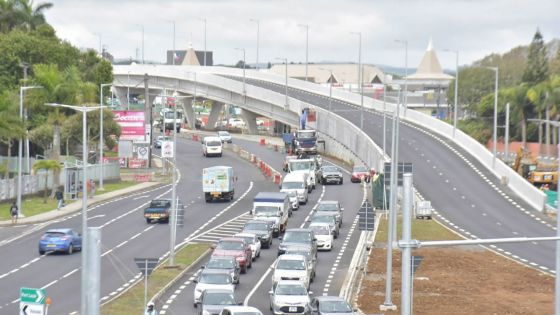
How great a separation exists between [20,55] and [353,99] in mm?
47730

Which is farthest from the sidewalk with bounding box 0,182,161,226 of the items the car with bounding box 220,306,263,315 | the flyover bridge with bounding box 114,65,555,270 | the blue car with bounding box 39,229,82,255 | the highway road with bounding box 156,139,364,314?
the car with bounding box 220,306,263,315

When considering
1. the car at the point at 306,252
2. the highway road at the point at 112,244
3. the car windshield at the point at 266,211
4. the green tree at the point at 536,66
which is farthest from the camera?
the green tree at the point at 536,66

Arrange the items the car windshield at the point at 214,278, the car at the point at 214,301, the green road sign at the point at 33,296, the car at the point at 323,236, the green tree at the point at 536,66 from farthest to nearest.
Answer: the green tree at the point at 536,66 < the car at the point at 323,236 < the car windshield at the point at 214,278 < the car at the point at 214,301 < the green road sign at the point at 33,296

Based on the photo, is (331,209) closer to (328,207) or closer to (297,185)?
(328,207)

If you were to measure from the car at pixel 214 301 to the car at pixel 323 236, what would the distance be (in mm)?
19665

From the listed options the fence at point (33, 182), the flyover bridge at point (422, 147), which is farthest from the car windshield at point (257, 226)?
the fence at point (33, 182)

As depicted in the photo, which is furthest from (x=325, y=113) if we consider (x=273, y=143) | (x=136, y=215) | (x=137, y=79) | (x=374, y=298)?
(x=374, y=298)

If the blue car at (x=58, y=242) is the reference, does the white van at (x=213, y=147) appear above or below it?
above

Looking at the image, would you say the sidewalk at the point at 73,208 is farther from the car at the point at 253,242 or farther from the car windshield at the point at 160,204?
the car at the point at 253,242

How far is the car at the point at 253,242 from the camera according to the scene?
5522 centimetres

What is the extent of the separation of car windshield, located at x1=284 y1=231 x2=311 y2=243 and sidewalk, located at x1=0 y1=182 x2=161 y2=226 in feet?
67.3

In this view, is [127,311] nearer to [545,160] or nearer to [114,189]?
[114,189]

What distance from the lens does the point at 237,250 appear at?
170 feet

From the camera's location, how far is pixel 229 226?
68.4 metres
